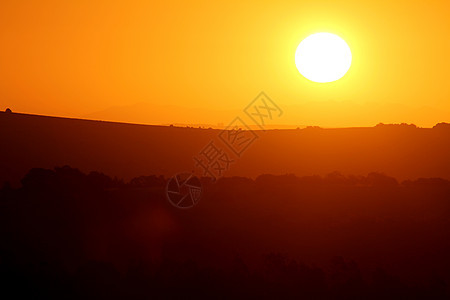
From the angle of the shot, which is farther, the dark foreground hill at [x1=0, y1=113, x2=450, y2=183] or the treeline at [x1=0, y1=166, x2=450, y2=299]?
the dark foreground hill at [x1=0, y1=113, x2=450, y2=183]

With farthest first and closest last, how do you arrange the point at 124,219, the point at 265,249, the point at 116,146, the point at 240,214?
the point at 116,146
the point at 240,214
the point at 124,219
the point at 265,249

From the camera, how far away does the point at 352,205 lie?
24859mm

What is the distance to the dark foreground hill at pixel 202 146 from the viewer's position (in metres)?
49.8

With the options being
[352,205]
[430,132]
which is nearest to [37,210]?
[352,205]

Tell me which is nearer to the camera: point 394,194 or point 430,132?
point 394,194

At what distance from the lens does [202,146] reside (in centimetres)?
5853

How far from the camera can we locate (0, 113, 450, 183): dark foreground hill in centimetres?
4981

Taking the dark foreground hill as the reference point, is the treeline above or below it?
below

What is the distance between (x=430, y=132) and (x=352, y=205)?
39617mm

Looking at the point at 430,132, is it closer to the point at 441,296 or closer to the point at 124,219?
the point at 124,219

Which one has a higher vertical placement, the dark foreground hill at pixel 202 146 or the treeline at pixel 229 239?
the dark foreground hill at pixel 202 146

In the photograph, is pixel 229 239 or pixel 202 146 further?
pixel 202 146

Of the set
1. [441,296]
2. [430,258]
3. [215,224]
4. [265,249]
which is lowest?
[441,296]

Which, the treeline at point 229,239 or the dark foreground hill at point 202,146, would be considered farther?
the dark foreground hill at point 202,146
